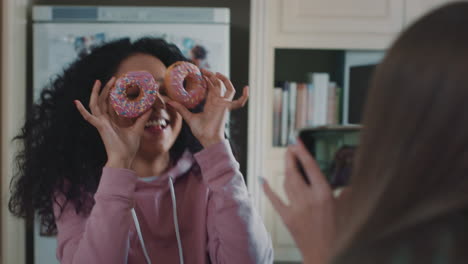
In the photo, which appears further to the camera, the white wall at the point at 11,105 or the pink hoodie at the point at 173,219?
the white wall at the point at 11,105

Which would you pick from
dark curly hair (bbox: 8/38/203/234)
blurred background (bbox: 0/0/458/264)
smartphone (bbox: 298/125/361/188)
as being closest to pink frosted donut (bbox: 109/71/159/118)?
dark curly hair (bbox: 8/38/203/234)

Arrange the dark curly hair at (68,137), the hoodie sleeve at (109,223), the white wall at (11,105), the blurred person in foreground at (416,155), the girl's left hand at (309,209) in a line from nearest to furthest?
the blurred person in foreground at (416,155), the girl's left hand at (309,209), the hoodie sleeve at (109,223), the dark curly hair at (68,137), the white wall at (11,105)

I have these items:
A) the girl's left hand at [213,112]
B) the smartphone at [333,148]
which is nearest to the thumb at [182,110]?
Result: the girl's left hand at [213,112]

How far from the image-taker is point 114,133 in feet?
3.36

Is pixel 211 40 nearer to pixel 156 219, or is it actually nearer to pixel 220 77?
pixel 220 77


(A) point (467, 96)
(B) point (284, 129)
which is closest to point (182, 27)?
(B) point (284, 129)

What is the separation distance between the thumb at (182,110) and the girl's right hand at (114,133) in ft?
0.23

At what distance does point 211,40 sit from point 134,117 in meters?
1.10

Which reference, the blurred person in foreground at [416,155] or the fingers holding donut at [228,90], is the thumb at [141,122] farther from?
the blurred person in foreground at [416,155]

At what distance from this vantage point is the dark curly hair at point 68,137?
3.79 feet

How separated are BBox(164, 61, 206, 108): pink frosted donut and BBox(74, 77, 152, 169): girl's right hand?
0.08 m

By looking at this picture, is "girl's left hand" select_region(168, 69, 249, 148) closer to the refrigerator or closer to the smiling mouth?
the smiling mouth

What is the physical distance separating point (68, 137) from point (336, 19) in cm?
144

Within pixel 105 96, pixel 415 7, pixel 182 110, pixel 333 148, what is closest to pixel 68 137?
pixel 105 96
